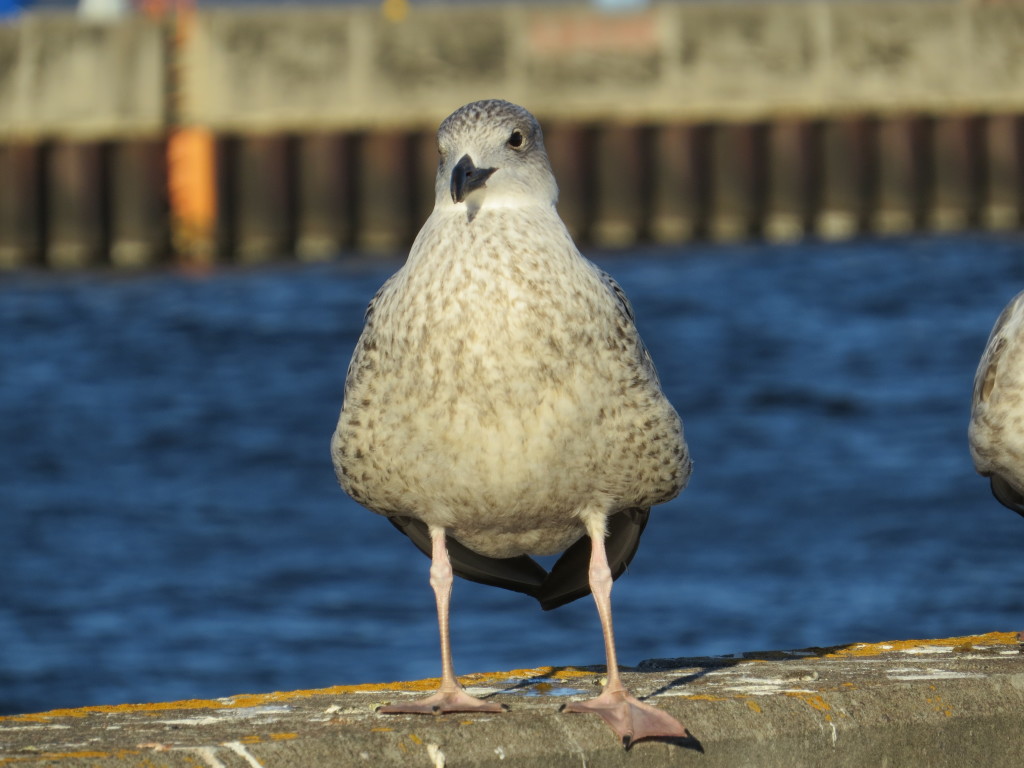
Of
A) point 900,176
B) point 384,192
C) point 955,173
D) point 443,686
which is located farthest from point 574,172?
point 443,686

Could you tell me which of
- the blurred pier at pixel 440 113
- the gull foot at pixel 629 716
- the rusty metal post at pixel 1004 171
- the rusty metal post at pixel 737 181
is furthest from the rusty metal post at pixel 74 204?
the gull foot at pixel 629 716

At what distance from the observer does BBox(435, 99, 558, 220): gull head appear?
477cm

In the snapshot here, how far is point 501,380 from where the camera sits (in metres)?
4.46

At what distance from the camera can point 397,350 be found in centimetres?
463

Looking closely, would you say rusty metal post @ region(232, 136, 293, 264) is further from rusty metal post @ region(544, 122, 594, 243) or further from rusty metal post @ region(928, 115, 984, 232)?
rusty metal post @ region(928, 115, 984, 232)

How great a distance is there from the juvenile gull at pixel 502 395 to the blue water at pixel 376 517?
20.2 ft

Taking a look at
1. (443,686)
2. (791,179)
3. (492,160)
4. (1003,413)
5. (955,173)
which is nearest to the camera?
(443,686)

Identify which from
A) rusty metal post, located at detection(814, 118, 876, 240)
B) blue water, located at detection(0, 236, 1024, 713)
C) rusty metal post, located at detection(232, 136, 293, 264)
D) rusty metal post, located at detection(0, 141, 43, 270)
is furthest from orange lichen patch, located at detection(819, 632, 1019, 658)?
rusty metal post, located at detection(814, 118, 876, 240)

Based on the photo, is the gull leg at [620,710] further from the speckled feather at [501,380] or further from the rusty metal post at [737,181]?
the rusty metal post at [737,181]

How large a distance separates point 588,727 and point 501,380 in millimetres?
858

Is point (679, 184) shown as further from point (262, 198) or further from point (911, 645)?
point (911, 645)

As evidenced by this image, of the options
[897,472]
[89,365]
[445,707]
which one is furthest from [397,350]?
[89,365]

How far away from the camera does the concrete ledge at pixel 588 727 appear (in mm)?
4023

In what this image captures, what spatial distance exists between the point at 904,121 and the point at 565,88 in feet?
17.3
